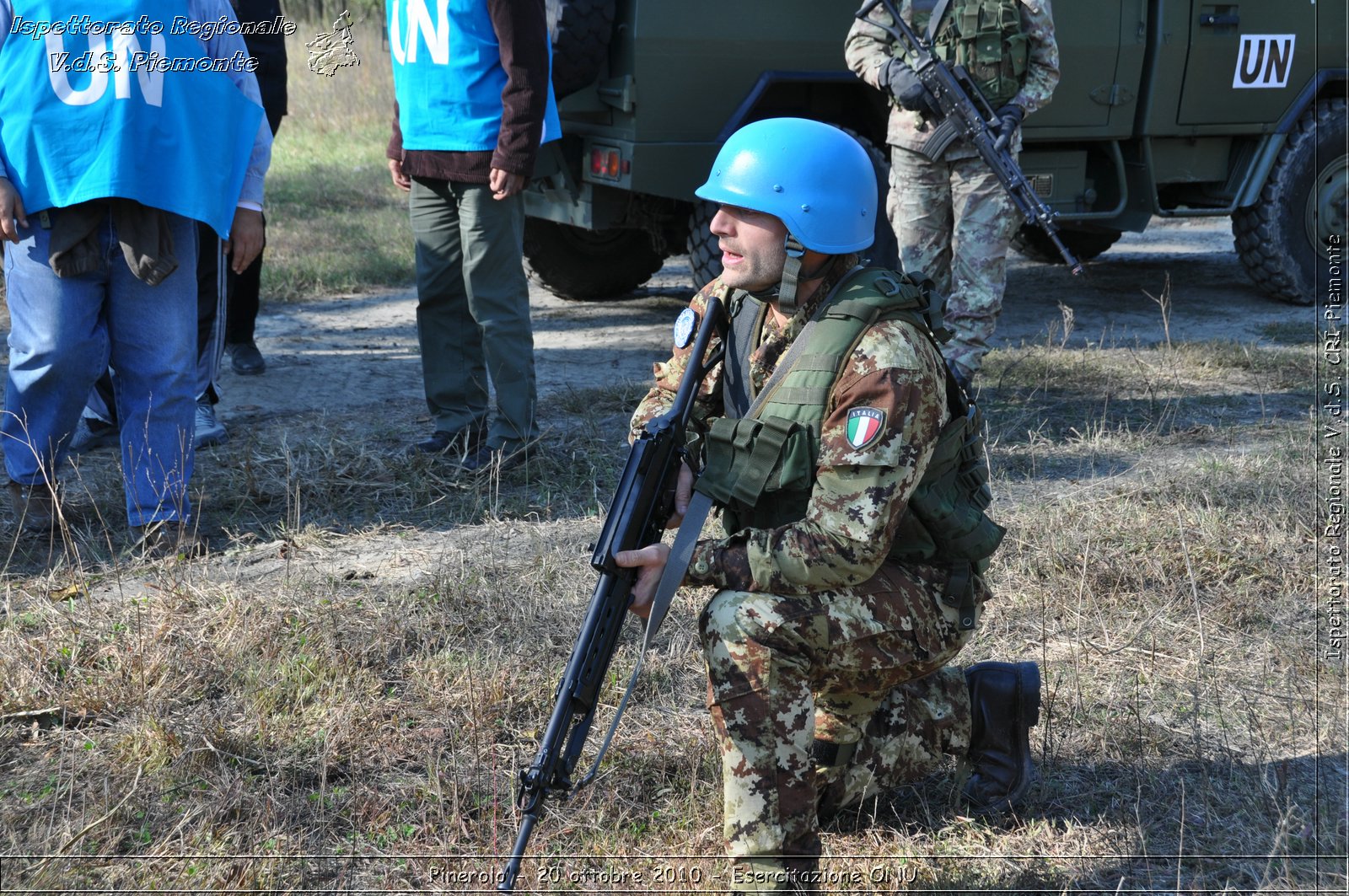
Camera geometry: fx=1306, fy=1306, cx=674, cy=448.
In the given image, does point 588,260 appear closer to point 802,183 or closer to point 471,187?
point 471,187

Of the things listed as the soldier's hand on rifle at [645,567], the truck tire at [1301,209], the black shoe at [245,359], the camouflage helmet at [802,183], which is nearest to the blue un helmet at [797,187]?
the camouflage helmet at [802,183]

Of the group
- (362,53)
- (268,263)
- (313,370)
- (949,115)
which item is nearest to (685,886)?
(949,115)

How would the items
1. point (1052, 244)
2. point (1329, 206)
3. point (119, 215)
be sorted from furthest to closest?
1. point (1052, 244)
2. point (1329, 206)
3. point (119, 215)

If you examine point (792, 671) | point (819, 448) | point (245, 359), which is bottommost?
point (245, 359)

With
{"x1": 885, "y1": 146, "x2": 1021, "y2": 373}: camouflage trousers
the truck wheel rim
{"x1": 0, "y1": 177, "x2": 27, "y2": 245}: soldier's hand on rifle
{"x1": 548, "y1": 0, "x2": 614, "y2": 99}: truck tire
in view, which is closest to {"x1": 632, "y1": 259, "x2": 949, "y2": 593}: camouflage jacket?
{"x1": 0, "y1": 177, "x2": 27, "y2": 245}: soldier's hand on rifle

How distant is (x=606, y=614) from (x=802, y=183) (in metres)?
0.87

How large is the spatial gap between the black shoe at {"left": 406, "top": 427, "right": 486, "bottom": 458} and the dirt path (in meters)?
0.85

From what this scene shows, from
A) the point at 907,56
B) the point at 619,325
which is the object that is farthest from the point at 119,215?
the point at 619,325

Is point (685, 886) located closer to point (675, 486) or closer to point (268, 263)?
point (675, 486)

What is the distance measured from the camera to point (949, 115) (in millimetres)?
5016

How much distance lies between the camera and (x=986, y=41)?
5.03 meters

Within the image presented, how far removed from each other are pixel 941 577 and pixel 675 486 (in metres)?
0.54

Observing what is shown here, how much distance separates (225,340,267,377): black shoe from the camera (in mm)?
5852

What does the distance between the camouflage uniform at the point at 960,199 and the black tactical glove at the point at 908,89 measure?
45mm
